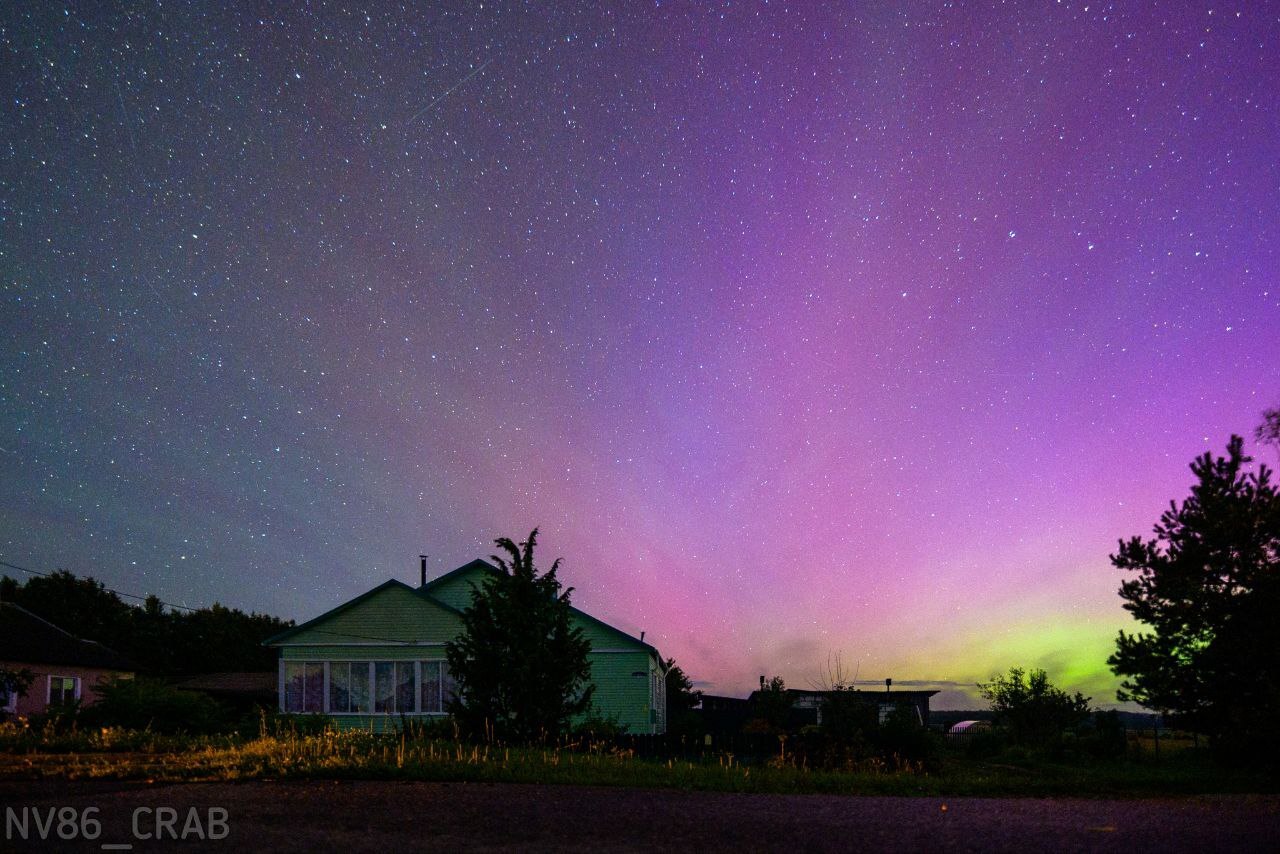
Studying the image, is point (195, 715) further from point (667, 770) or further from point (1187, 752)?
point (1187, 752)

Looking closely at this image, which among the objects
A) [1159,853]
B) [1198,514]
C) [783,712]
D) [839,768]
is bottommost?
[783,712]

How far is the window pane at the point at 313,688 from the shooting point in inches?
1086

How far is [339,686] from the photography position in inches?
1086

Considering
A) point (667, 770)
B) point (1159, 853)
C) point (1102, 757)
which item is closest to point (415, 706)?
point (667, 770)

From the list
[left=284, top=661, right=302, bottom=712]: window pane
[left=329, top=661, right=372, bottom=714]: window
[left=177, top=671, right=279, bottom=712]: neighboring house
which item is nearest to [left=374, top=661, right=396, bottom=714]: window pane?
[left=329, top=661, right=372, bottom=714]: window

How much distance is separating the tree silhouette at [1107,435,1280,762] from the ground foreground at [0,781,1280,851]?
861 cm

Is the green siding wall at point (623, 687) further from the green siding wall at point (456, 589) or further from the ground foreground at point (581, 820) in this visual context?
the ground foreground at point (581, 820)

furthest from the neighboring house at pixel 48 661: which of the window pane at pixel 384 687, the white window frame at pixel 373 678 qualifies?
the window pane at pixel 384 687

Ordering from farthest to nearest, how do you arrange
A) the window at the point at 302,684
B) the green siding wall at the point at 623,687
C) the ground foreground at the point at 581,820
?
the green siding wall at the point at 623,687, the window at the point at 302,684, the ground foreground at the point at 581,820

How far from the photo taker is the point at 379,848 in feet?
17.1

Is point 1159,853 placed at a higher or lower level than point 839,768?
higher

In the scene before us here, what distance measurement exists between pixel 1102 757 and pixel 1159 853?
75.3ft

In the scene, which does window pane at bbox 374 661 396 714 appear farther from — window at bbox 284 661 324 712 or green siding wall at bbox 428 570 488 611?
green siding wall at bbox 428 570 488 611

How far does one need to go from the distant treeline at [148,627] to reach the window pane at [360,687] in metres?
29.6
